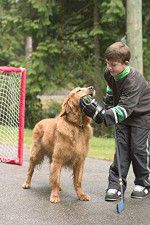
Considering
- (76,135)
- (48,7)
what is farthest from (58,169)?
(48,7)

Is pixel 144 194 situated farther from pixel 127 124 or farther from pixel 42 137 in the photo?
pixel 42 137

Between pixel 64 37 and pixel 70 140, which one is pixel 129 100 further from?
pixel 64 37

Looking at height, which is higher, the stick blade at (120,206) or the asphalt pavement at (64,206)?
the stick blade at (120,206)

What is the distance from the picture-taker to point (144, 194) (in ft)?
21.9

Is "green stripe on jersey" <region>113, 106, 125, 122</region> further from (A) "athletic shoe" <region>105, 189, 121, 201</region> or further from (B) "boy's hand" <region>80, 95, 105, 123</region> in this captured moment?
(A) "athletic shoe" <region>105, 189, 121, 201</region>

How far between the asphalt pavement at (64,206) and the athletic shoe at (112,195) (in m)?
0.09

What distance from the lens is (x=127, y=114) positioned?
6.11 metres

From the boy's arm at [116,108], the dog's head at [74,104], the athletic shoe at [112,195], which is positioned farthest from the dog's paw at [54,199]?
the boy's arm at [116,108]

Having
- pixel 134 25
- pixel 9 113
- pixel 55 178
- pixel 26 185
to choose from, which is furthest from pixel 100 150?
pixel 55 178

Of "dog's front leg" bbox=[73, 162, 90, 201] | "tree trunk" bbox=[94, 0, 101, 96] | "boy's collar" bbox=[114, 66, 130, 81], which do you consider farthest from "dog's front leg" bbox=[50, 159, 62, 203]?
"tree trunk" bbox=[94, 0, 101, 96]

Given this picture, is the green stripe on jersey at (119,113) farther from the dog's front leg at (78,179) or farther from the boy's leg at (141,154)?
the dog's front leg at (78,179)

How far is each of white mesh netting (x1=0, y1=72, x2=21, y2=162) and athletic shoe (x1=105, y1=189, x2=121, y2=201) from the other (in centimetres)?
241

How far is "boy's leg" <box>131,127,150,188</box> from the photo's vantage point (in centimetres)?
652

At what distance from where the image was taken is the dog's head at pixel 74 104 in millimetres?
6133
